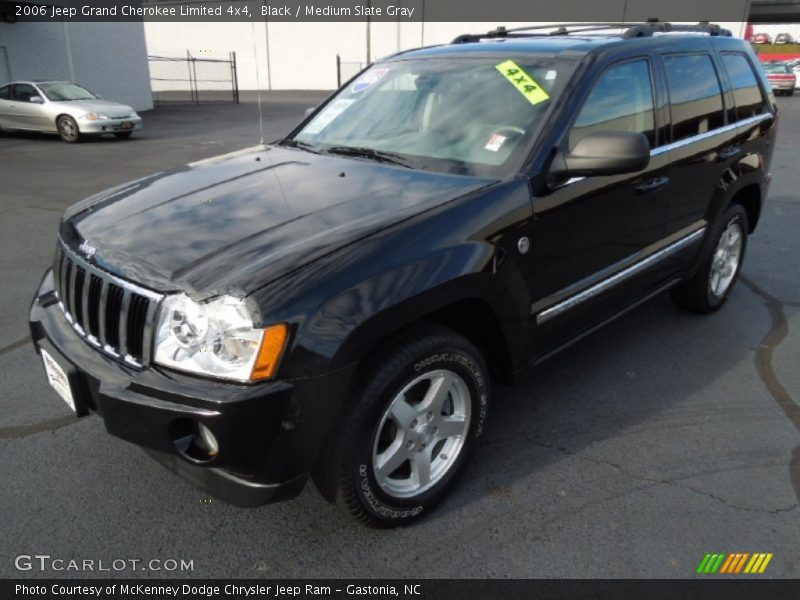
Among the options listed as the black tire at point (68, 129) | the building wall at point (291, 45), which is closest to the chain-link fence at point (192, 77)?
the building wall at point (291, 45)

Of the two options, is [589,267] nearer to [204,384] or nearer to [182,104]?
[204,384]

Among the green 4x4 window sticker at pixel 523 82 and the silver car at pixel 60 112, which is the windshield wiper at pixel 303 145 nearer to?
the green 4x4 window sticker at pixel 523 82

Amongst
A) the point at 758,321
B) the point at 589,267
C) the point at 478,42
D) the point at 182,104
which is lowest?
the point at 182,104

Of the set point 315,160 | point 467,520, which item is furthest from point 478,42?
point 467,520

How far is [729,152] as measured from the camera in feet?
13.9

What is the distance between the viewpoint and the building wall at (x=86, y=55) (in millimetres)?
19859

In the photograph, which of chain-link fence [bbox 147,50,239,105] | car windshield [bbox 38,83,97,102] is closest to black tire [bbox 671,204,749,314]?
car windshield [bbox 38,83,97,102]

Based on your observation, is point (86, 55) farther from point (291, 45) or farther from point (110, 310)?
point (110, 310)

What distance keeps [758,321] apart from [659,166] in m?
1.89

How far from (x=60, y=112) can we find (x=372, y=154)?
49.6 ft

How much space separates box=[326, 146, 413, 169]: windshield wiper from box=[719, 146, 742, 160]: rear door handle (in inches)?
89.8

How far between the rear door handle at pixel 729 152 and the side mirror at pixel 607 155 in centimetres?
169

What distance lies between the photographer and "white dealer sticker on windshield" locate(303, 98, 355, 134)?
12.6ft
